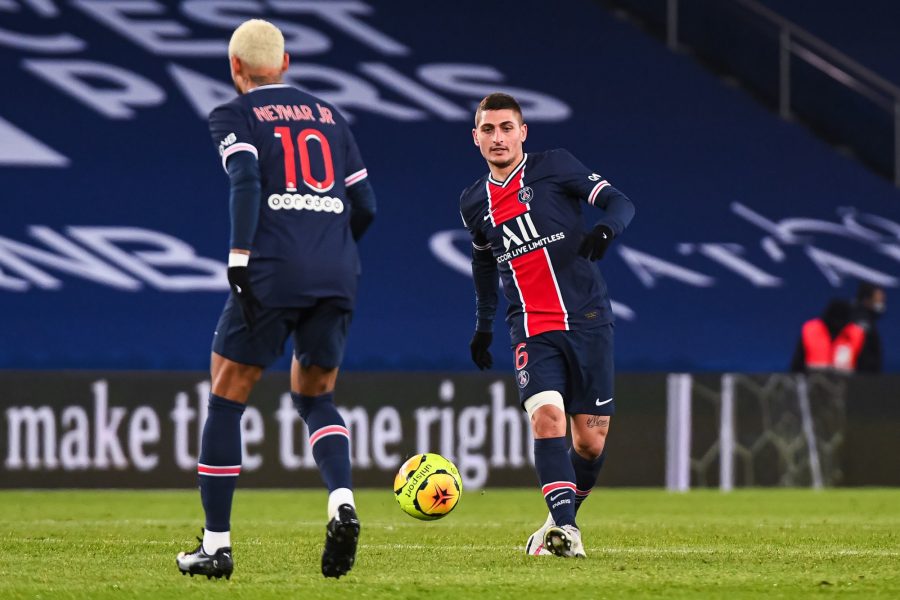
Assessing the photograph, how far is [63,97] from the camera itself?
1527 cm

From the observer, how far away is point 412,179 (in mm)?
15508

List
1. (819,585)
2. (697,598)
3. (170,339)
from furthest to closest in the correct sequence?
(170,339)
(819,585)
(697,598)

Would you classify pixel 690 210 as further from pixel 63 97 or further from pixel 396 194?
pixel 63 97

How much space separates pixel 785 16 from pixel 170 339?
23.2 feet

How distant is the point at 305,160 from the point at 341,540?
1.14 meters

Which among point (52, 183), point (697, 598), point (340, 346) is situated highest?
point (52, 183)

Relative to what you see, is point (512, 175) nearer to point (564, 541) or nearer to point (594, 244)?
point (594, 244)

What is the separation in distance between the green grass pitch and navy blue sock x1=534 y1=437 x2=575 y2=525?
207 millimetres

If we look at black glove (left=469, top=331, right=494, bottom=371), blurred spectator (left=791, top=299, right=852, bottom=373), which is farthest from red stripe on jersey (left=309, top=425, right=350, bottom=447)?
blurred spectator (left=791, top=299, right=852, bottom=373)

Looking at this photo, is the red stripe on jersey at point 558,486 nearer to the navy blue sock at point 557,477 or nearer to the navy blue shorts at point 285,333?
the navy blue sock at point 557,477

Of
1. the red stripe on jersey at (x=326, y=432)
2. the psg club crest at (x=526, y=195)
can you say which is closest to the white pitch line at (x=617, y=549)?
the psg club crest at (x=526, y=195)

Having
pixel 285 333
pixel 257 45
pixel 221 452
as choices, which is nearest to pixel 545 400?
pixel 285 333

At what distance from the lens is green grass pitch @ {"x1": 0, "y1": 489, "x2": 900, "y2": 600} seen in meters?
4.73

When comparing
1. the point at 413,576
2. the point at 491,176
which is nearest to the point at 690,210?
the point at 491,176
